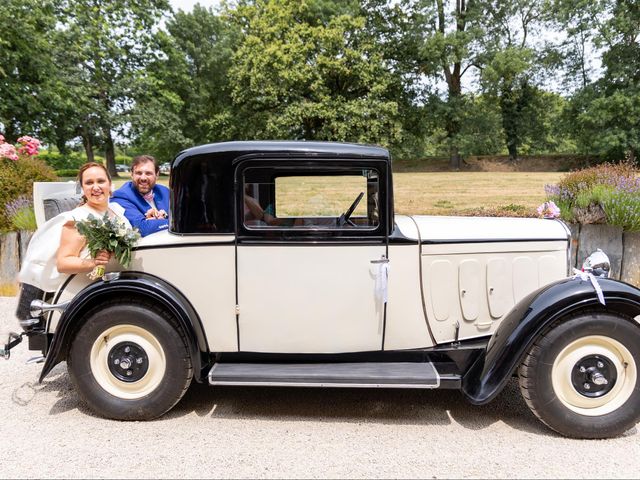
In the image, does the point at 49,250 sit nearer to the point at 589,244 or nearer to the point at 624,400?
the point at 624,400

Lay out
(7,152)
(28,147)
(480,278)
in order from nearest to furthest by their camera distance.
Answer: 1. (480,278)
2. (7,152)
3. (28,147)

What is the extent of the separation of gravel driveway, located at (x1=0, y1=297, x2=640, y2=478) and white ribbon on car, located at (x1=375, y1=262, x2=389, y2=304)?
86 cm

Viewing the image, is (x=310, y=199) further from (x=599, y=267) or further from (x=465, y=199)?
(x=465, y=199)

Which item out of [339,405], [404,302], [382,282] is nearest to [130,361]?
→ [339,405]

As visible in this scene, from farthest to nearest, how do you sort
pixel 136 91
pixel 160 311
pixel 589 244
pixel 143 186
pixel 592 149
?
pixel 592 149 < pixel 136 91 < pixel 589 244 < pixel 143 186 < pixel 160 311

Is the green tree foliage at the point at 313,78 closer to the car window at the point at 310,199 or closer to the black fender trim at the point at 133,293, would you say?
the car window at the point at 310,199

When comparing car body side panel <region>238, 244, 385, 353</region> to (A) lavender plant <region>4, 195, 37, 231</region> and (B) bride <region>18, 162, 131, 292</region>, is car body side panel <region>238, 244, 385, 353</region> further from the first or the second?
(A) lavender plant <region>4, 195, 37, 231</region>

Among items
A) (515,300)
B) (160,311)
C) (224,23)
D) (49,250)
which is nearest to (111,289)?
(160,311)

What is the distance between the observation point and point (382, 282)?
2.85 meters

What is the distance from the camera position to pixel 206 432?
2.78 m

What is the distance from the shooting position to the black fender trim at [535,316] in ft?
8.71

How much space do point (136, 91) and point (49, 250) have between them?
70.8 ft

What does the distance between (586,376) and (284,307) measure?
197 centimetres

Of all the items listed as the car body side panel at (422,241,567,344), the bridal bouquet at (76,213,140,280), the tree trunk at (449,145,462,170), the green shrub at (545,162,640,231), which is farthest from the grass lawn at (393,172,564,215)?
the tree trunk at (449,145,462,170)
